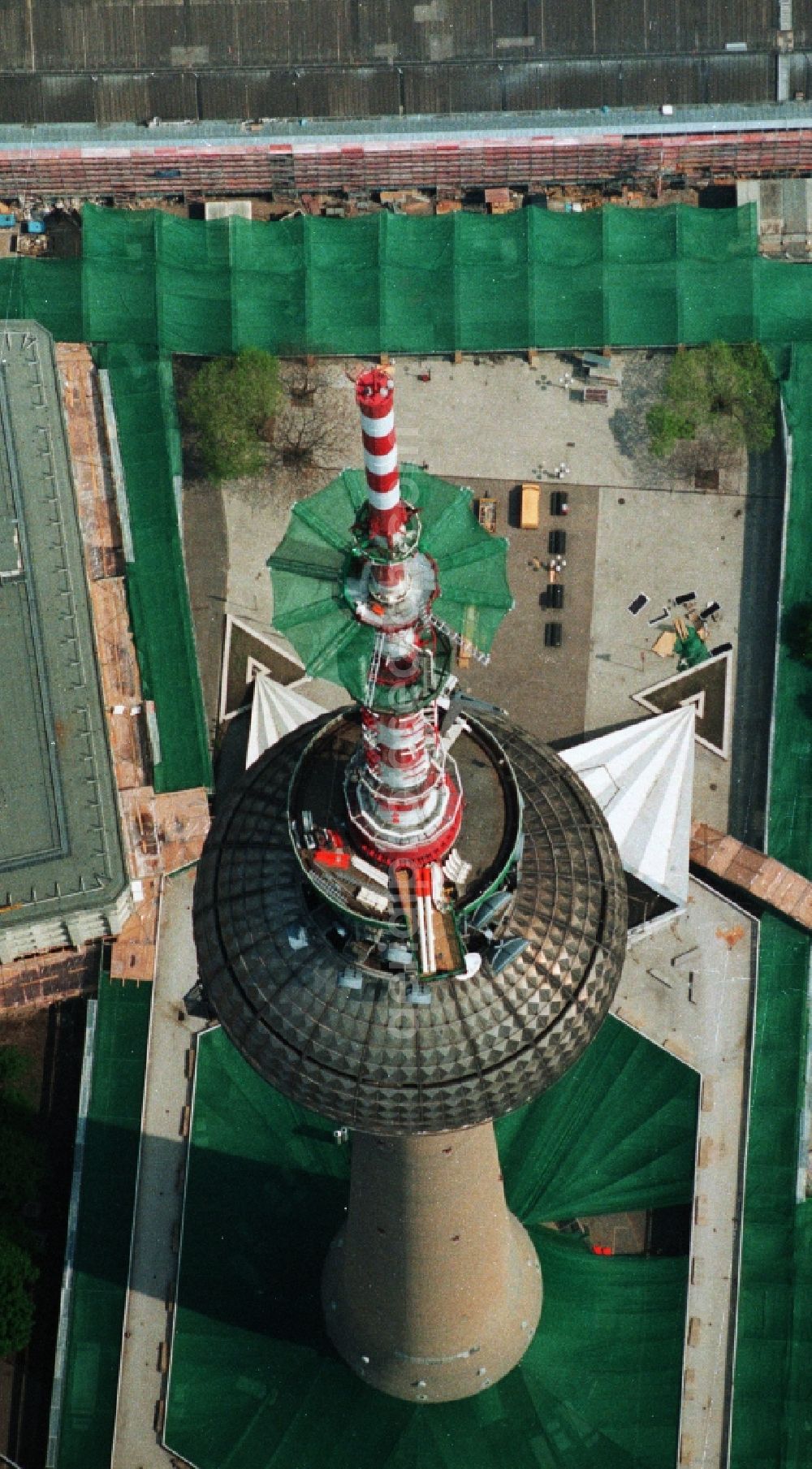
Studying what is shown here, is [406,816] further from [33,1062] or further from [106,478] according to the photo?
[106,478]

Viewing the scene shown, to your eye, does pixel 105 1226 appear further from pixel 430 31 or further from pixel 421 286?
pixel 430 31

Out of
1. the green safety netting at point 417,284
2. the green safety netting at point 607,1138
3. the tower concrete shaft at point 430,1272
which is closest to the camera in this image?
the tower concrete shaft at point 430,1272

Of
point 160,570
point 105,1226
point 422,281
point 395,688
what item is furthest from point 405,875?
point 422,281

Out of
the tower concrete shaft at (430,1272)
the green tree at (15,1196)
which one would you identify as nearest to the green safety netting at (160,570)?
the green tree at (15,1196)

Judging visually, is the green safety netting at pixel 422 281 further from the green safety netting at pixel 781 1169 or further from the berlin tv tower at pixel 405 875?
the berlin tv tower at pixel 405 875

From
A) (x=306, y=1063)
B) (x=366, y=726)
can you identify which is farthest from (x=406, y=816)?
(x=306, y=1063)
